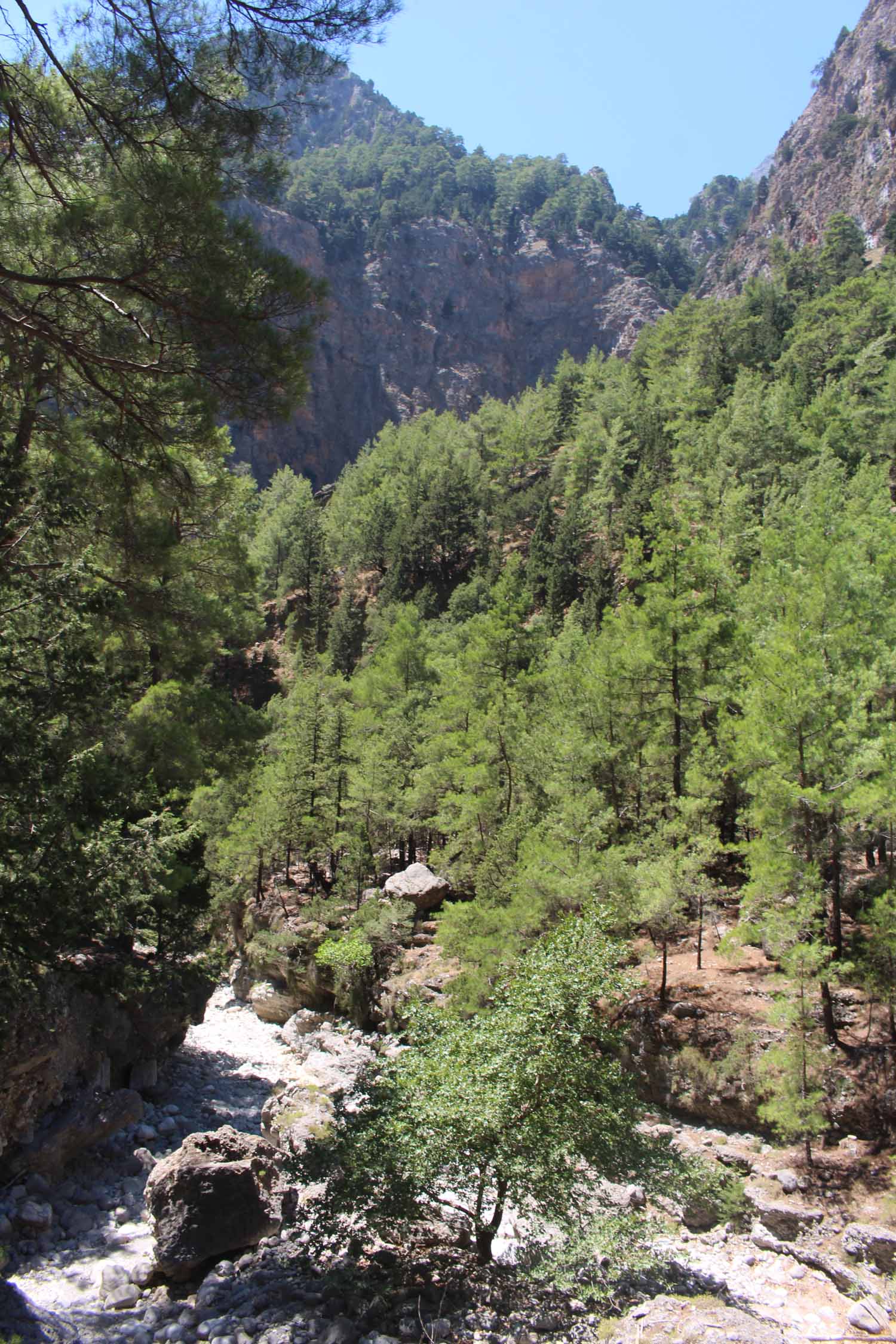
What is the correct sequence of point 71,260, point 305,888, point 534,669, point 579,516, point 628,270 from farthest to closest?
point 628,270
point 579,516
point 305,888
point 534,669
point 71,260

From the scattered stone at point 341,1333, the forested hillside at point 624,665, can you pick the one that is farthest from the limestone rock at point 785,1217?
the scattered stone at point 341,1333

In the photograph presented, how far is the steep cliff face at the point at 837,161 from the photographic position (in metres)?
97.8

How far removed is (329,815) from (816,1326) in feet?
67.9

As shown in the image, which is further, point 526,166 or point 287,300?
point 526,166

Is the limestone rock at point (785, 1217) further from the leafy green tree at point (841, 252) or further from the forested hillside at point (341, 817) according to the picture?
the leafy green tree at point (841, 252)

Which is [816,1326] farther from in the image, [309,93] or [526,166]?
[526,166]

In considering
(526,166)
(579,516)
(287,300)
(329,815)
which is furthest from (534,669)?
(526,166)

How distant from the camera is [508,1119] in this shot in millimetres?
8789

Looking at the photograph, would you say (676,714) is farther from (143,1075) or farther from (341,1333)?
(341,1333)

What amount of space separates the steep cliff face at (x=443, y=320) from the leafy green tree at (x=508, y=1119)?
330 ft

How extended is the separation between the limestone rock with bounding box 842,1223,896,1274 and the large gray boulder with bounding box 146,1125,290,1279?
7.88 metres

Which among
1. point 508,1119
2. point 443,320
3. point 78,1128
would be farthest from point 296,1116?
point 443,320

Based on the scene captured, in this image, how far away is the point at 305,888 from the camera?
3047cm

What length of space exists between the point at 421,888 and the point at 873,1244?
51.5 feet
